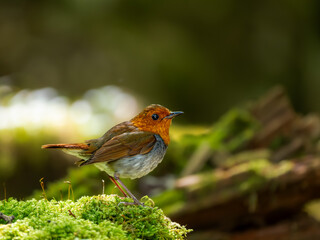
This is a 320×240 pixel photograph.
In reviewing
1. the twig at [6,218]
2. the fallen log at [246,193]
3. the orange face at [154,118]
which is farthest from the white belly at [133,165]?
the fallen log at [246,193]

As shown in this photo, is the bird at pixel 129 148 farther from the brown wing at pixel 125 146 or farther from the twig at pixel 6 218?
the twig at pixel 6 218

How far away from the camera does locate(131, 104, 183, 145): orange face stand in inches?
139

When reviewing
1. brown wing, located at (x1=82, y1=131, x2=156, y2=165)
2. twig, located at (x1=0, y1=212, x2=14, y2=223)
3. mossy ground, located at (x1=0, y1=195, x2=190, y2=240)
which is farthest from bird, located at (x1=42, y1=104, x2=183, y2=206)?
twig, located at (x1=0, y1=212, x2=14, y2=223)

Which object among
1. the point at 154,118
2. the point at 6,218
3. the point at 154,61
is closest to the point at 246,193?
the point at 154,118

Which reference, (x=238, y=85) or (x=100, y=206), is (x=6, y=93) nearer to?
(x=100, y=206)

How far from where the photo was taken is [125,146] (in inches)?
134

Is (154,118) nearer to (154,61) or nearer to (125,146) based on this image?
(125,146)

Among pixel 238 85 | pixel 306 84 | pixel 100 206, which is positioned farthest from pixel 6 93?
pixel 306 84

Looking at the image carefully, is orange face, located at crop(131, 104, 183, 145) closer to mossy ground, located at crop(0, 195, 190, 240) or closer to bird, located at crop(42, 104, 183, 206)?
bird, located at crop(42, 104, 183, 206)

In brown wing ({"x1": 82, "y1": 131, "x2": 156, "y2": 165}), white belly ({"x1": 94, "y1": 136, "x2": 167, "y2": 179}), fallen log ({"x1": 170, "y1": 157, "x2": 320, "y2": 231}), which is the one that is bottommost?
white belly ({"x1": 94, "y1": 136, "x2": 167, "y2": 179})

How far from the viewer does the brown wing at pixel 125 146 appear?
3.29m

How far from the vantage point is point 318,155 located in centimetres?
611

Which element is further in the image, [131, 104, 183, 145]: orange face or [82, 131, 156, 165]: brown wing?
[131, 104, 183, 145]: orange face

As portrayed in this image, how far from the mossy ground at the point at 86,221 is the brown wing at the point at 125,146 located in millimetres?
303
